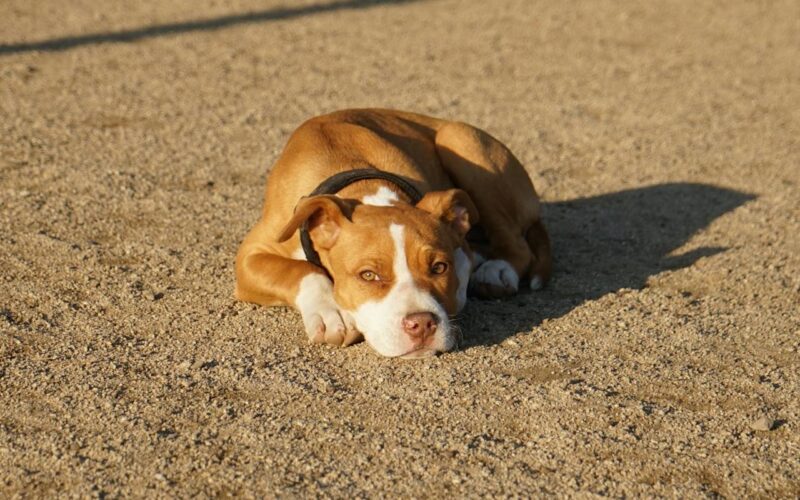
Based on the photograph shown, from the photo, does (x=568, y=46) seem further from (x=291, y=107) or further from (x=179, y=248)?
(x=179, y=248)

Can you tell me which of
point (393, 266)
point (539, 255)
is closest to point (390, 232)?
point (393, 266)

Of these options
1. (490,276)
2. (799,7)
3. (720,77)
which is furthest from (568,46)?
(490,276)

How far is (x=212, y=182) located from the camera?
9.02m

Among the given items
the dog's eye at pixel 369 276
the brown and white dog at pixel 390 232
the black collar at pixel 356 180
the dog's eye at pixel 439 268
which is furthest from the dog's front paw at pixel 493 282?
the dog's eye at pixel 369 276

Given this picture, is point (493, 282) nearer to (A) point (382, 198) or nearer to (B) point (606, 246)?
(A) point (382, 198)

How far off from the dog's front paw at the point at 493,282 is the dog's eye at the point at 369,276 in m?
1.25

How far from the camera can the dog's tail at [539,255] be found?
7.48 metres

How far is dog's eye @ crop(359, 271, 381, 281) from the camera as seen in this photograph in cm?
615

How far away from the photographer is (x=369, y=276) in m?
6.18

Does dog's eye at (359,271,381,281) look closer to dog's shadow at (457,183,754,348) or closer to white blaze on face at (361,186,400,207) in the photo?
white blaze on face at (361,186,400,207)

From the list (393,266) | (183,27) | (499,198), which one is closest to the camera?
(393,266)

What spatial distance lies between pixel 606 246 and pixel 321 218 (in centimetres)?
247

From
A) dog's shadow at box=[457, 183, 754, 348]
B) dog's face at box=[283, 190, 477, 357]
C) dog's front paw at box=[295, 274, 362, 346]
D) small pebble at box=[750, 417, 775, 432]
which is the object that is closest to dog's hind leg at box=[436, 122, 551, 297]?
dog's shadow at box=[457, 183, 754, 348]

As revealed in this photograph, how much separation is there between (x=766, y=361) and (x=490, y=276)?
1.69 m
